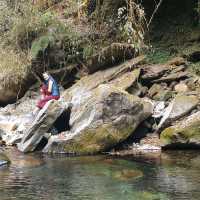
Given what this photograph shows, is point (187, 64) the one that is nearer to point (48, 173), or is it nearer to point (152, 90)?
point (152, 90)

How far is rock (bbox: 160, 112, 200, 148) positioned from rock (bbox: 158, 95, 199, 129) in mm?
421

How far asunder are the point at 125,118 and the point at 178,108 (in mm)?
1509

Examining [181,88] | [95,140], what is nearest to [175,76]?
[181,88]

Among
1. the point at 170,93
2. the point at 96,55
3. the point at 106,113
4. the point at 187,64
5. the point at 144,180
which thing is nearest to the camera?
the point at 144,180

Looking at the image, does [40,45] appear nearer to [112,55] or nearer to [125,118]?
[112,55]

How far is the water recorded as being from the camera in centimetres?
1054

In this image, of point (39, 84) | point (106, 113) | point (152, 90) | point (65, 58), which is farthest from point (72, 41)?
point (106, 113)

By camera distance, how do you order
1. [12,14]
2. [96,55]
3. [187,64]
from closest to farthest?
[187,64]
[96,55]
[12,14]

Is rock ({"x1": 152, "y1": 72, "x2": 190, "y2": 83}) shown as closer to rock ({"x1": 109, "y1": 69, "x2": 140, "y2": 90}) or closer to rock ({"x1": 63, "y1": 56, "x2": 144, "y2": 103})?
rock ({"x1": 109, "y1": 69, "x2": 140, "y2": 90})

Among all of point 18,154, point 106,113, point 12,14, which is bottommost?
point 18,154

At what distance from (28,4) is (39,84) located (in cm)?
338

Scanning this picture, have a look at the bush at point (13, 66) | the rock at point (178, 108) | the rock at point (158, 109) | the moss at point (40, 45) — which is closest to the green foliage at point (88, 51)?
the moss at point (40, 45)

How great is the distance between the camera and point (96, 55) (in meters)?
20.9

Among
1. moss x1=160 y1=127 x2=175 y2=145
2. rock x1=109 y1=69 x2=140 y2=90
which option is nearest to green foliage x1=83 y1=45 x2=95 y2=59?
rock x1=109 y1=69 x2=140 y2=90
